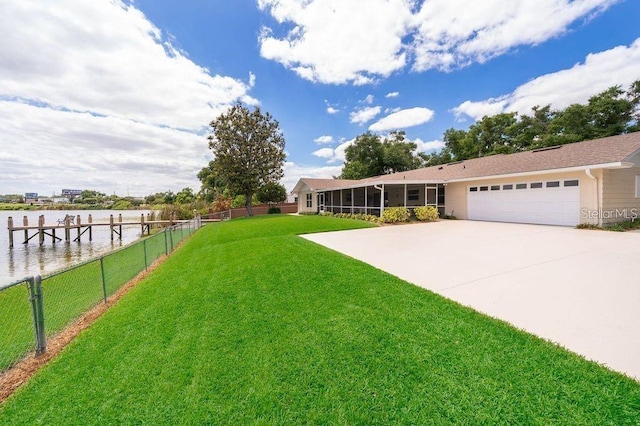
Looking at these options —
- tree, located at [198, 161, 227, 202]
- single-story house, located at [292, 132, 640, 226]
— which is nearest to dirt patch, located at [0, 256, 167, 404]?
single-story house, located at [292, 132, 640, 226]

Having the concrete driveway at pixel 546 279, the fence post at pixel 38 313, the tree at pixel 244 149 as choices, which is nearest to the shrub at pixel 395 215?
the concrete driveway at pixel 546 279

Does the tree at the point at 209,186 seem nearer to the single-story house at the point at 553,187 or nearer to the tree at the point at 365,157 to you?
the tree at the point at 365,157

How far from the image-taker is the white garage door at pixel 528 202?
40.0ft

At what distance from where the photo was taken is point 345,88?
72.5 ft

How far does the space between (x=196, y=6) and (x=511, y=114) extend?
3319 centimetres

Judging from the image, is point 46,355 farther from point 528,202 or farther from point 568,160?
point 568,160

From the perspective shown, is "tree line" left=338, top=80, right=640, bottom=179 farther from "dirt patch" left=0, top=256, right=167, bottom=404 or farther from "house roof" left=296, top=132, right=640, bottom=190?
"dirt patch" left=0, top=256, right=167, bottom=404

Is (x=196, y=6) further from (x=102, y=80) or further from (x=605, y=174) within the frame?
(x=605, y=174)

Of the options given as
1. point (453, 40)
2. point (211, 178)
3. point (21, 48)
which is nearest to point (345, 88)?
point (453, 40)

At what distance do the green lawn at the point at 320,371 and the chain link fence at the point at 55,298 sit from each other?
58cm

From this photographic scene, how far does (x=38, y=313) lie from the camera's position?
356 cm

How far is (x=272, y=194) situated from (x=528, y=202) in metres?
28.1

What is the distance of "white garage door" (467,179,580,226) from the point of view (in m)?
12.2

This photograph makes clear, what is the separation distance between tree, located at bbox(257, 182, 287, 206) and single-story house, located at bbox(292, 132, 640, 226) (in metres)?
19.6
